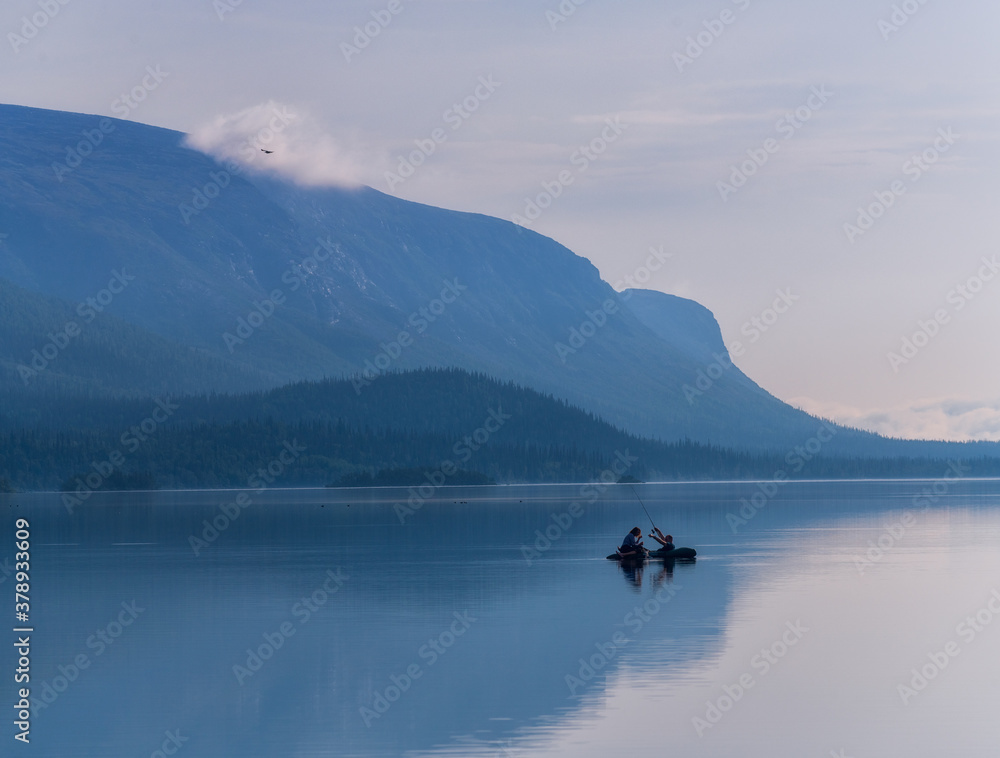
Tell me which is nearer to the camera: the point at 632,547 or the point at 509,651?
the point at 509,651

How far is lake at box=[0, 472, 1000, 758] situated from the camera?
32.7 m

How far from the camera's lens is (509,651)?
43.9m

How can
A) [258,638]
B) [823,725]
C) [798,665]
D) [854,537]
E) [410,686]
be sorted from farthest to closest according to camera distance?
[854,537] → [258,638] → [798,665] → [410,686] → [823,725]

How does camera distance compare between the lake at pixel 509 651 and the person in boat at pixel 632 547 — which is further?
the person in boat at pixel 632 547

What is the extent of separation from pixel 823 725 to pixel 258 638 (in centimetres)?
2000

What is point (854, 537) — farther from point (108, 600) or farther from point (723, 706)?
point (723, 706)

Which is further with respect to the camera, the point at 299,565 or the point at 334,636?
the point at 299,565

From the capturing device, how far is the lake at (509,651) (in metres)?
32.7

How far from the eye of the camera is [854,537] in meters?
95.9

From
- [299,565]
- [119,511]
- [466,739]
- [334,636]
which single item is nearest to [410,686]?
[466,739]

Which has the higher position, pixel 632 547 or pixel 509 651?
pixel 632 547

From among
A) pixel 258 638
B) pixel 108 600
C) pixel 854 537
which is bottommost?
pixel 258 638

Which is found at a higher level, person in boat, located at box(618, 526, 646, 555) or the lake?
person in boat, located at box(618, 526, 646, 555)

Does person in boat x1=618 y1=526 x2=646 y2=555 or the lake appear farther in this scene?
person in boat x1=618 y1=526 x2=646 y2=555
